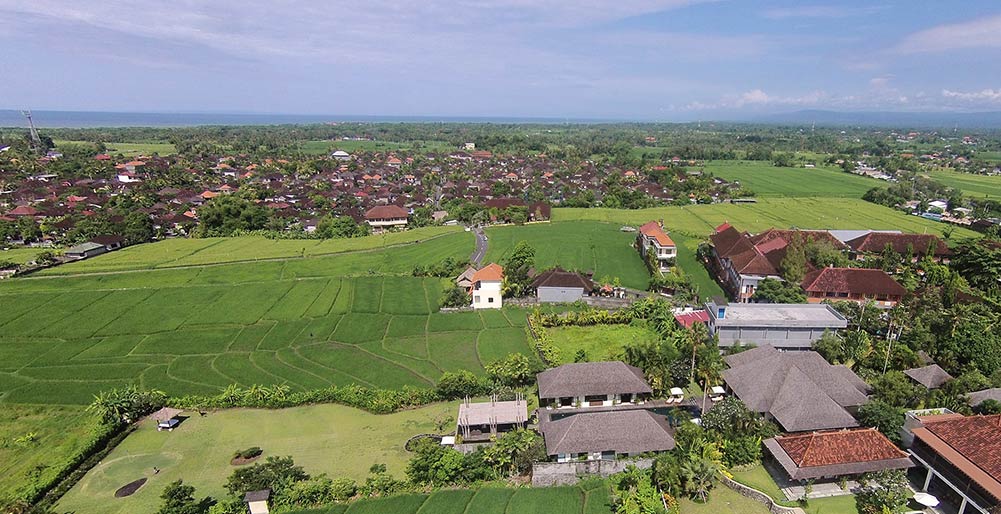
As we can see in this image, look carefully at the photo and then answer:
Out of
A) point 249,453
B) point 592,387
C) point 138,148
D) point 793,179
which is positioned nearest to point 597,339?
point 592,387

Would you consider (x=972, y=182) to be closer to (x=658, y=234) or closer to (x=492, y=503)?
(x=658, y=234)

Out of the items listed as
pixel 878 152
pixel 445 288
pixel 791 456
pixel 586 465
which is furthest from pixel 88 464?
pixel 878 152

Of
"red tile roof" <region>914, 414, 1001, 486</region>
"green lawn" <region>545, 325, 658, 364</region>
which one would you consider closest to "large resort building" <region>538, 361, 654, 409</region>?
"green lawn" <region>545, 325, 658, 364</region>

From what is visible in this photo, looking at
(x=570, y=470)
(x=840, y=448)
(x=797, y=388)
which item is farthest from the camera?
(x=797, y=388)

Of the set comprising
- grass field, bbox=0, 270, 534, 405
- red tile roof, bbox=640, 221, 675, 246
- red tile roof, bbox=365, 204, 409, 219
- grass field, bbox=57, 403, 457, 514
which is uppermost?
red tile roof, bbox=640, 221, 675, 246

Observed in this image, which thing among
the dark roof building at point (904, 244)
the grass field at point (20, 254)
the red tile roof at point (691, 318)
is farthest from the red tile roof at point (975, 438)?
the grass field at point (20, 254)

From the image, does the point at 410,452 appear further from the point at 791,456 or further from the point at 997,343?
the point at 997,343

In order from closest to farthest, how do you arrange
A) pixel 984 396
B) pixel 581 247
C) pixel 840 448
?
pixel 840 448
pixel 984 396
pixel 581 247

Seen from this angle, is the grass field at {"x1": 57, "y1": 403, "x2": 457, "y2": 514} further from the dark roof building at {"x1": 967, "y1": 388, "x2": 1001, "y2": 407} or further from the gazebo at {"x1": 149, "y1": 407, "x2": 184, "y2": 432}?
the dark roof building at {"x1": 967, "y1": 388, "x2": 1001, "y2": 407}
